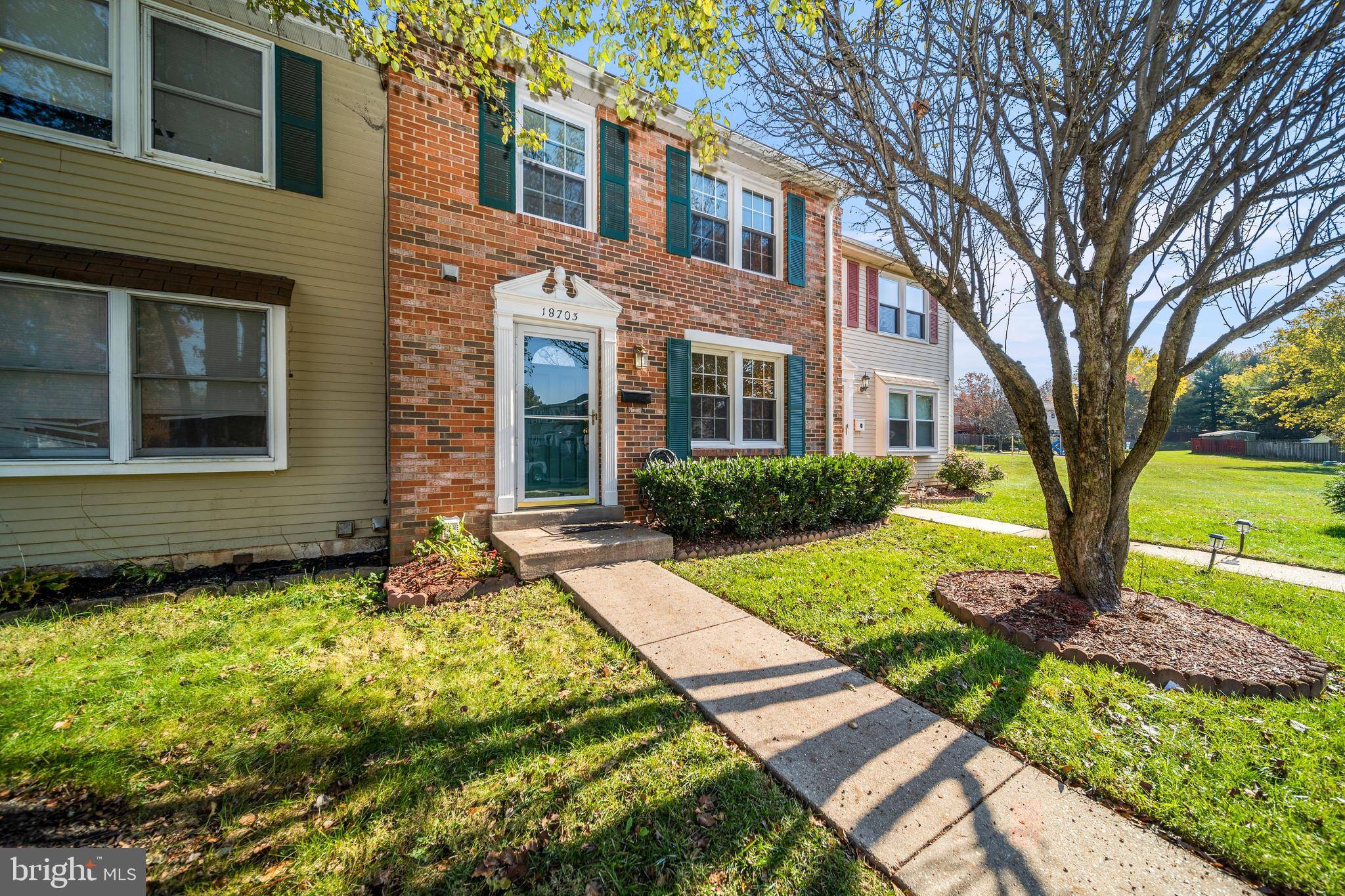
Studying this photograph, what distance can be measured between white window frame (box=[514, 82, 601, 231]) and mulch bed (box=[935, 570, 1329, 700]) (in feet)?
18.9

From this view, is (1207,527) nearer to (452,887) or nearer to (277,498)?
(452,887)

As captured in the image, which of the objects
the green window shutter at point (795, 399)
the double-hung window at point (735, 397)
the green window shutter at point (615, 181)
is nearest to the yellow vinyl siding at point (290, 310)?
the green window shutter at point (615, 181)

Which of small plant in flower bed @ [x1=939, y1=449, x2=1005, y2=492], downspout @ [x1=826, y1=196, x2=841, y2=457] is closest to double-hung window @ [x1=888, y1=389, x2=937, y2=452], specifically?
small plant in flower bed @ [x1=939, y1=449, x2=1005, y2=492]

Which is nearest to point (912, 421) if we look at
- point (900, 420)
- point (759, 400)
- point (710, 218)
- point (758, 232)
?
point (900, 420)

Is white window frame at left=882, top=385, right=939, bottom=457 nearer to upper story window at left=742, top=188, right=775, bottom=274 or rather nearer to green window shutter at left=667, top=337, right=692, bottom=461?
upper story window at left=742, top=188, right=775, bottom=274

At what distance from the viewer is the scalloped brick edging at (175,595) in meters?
3.75

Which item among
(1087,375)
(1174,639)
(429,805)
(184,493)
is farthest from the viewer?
(184,493)


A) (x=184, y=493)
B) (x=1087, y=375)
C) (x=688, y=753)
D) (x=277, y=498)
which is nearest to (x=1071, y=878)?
(x=688, y=753)

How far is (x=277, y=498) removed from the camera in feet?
16.4

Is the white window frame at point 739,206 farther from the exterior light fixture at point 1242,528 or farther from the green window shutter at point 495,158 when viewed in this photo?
the exterior light fixture at point 1242,528

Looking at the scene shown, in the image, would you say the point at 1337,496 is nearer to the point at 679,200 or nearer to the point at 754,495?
the point at 754,495

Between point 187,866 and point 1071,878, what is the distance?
3.03 metres

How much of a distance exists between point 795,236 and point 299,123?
21.6 feet

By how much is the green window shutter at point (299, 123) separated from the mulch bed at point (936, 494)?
399 inches
